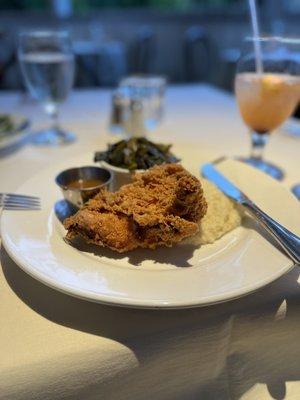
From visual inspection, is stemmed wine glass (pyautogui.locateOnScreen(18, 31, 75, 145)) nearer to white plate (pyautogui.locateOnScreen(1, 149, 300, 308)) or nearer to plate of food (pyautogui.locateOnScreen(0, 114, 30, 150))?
plate of food (pyautogui.locateOnScreen(0, 114, 30, 150))

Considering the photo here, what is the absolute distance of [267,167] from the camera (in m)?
1.06

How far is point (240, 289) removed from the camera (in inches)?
19.9

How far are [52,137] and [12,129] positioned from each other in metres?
0.13

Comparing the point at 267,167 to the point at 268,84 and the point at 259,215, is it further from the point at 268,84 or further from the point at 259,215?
the point at 259,215

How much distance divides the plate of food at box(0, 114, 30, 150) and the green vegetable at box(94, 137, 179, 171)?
386 millimetres

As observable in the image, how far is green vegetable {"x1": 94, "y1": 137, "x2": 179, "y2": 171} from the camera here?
0.87 meters

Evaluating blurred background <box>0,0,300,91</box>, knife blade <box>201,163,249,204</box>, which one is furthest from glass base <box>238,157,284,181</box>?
blurred background <box>0,0,300,91</box>

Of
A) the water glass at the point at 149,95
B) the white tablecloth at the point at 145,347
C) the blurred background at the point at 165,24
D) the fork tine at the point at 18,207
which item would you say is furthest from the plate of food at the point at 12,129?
the blurred background at the point at 165,24

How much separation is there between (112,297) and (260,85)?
0.71 metres

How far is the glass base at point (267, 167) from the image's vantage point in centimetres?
101

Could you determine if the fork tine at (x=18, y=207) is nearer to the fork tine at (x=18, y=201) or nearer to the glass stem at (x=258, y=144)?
the fork tine at (x=18, y=201)

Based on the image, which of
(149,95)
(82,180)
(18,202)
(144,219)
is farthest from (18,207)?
(149,95)

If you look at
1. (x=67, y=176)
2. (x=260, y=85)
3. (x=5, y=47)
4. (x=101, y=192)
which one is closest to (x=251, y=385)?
(x=101, y=192)

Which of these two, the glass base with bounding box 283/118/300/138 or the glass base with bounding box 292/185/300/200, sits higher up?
the glass base with bounding box 283/118/300/138
